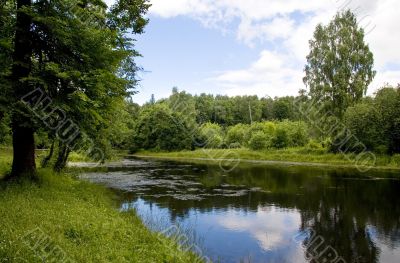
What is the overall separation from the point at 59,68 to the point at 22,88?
1602 millimetres

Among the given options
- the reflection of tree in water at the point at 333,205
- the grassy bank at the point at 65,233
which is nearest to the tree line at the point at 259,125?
the reflection of tree in water at the point at 333,205

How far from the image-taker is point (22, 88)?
1548 centimetres

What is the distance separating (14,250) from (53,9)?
10.8 meters

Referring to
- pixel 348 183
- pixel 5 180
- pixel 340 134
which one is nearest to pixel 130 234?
pixel 5 180

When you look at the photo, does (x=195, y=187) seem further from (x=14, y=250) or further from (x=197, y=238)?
(x=14, y=250)

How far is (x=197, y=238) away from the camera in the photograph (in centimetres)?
1711

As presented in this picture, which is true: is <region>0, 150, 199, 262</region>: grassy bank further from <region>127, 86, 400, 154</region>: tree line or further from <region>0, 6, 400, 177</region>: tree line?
<region>127, 86, 400, 154</region>: tree line

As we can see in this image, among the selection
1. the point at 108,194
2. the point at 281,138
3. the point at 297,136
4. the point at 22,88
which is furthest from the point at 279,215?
the point at 297,136

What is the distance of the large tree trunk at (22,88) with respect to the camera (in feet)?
50.8

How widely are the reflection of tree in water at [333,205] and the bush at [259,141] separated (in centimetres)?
3589

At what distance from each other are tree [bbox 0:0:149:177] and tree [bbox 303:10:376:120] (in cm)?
4599

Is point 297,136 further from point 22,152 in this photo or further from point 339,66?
point 22,152

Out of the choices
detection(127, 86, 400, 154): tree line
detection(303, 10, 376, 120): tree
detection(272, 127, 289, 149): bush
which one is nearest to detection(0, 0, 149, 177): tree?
detection(127, 86, 400, 154): tree line

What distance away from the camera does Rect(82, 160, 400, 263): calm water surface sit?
617 inches
